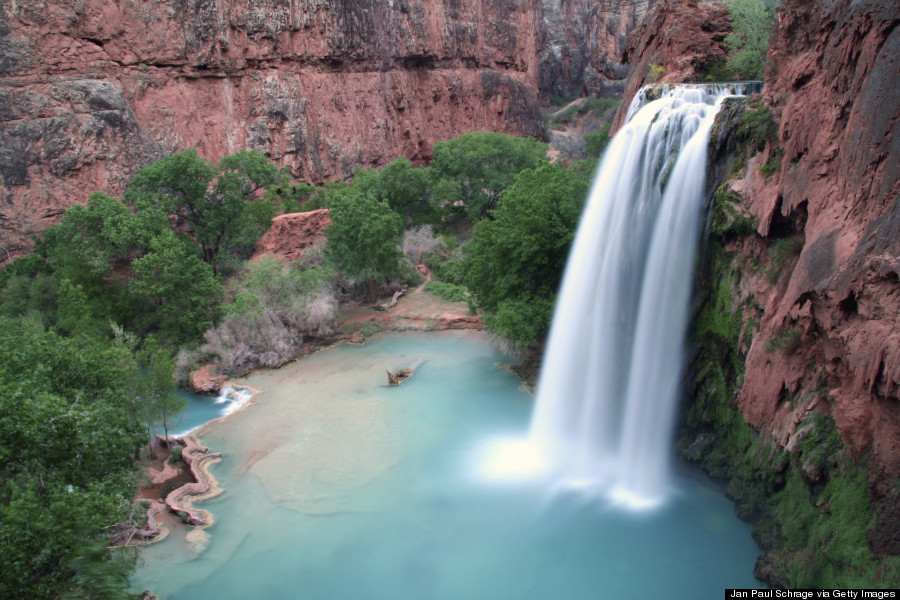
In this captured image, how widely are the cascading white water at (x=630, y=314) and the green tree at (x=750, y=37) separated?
4600 millimetres

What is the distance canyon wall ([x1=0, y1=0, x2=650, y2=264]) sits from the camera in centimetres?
2614

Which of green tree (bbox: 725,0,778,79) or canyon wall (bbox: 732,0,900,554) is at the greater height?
green tree (bbox: 725,0,778,79)

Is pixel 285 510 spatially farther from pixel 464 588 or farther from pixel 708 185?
pixel 708 185

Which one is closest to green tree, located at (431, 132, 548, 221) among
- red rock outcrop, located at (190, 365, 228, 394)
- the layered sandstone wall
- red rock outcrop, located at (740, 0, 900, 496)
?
the layered sandstone wall

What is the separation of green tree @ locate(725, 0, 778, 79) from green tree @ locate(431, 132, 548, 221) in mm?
14355

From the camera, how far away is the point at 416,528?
1259 cm

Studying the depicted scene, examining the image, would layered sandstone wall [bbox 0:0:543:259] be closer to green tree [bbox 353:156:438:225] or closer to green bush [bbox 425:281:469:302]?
green tree [bbox 353:156:438:225]

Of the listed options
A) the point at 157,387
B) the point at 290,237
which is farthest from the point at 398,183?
the point at 157,387

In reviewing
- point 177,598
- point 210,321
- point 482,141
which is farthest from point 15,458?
point 482,141

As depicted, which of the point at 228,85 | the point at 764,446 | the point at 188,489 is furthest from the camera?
the point at 228,85

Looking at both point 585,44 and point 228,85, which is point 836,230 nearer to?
point 228,85

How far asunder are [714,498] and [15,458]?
12764 millimetres

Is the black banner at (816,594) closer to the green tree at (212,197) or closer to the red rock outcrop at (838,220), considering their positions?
the red rock outcrop at (838,220)

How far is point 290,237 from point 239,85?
10.6 m
